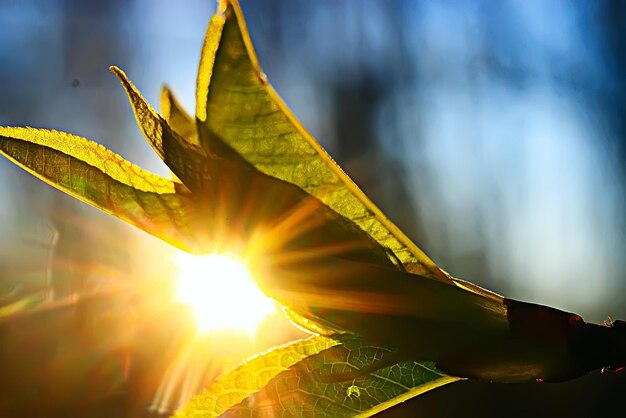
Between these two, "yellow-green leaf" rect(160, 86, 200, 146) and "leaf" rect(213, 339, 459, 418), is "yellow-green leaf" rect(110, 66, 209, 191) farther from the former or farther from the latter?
"leaf" rect(213, 339, 459, 418)

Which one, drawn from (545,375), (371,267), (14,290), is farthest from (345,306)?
(14,290)

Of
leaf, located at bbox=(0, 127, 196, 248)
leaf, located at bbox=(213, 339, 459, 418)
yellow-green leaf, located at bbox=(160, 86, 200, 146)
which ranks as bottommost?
leaf, located at bbox=(213, 339, 459, 418)

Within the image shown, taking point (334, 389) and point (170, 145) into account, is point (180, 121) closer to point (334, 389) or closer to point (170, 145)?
point (170, 145)

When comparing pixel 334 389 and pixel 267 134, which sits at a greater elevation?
pixel 267 134

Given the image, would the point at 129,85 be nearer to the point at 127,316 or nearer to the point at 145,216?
the point at 145,216

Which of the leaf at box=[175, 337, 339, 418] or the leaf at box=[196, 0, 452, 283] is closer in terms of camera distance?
the leaf at box=[196, 0, 452, 283]

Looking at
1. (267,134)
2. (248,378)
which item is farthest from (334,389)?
(267,134)

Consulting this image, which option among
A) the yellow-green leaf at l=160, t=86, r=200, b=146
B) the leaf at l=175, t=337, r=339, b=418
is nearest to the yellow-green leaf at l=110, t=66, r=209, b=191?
the yellow-green leaf at l=160, t=86, r=200, b=146

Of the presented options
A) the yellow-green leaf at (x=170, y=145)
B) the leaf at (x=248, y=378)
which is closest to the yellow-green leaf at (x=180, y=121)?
the yellow-green leaf at (x=170, y=145)
